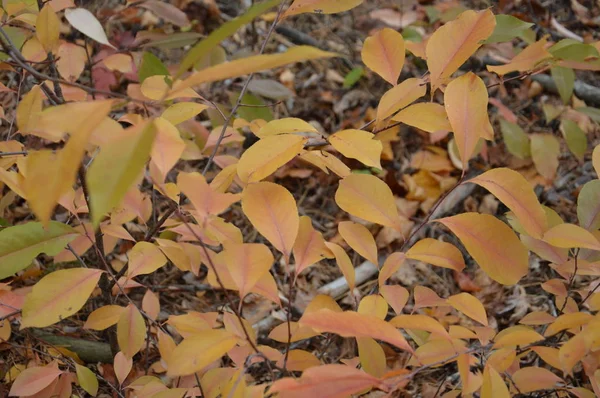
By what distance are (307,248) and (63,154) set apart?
57cm

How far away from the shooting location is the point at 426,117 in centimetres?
99

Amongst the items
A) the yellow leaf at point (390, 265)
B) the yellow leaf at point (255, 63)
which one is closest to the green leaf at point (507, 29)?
the yellow leaf at point (390, 265)

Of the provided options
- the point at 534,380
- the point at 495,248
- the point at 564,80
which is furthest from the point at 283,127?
the point at 564,80

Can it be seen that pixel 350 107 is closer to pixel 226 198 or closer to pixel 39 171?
pixel 226 198

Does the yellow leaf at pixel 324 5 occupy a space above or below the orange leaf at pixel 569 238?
above

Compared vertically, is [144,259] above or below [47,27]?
below

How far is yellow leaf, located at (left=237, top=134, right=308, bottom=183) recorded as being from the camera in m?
0.89

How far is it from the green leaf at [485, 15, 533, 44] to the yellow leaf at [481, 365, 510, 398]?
2.35ft

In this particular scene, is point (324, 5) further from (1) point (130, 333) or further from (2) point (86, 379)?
(2) point (86, 379)

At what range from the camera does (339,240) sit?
6.35 feet

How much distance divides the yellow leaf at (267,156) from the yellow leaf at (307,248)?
0.17 metres

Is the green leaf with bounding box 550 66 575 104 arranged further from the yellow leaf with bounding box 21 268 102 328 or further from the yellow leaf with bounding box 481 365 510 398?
the yellow leaf with bounding box 21 268 102 328

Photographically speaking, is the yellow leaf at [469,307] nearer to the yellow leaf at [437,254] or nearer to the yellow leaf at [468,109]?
the yellow leaf at [437,254]

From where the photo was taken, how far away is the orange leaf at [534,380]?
94cm
